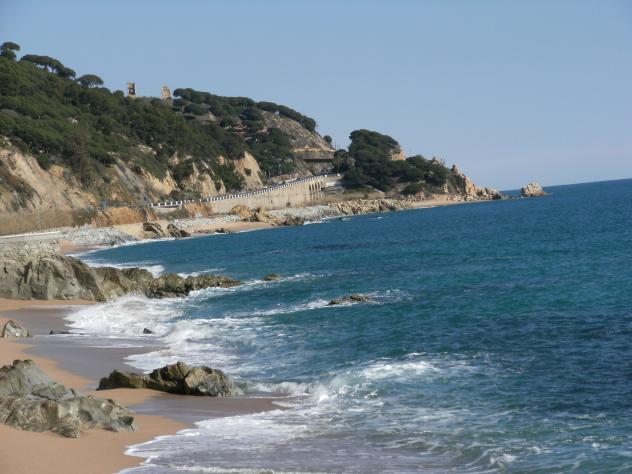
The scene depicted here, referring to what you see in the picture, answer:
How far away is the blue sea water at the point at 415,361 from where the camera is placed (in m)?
11.8

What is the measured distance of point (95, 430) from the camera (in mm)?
12383

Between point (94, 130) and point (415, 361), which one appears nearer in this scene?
point (415, 361)

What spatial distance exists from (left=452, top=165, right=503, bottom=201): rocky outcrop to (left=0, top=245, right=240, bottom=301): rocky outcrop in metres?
132

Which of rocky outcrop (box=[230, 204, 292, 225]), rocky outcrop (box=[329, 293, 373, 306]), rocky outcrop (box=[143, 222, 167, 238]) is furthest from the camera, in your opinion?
rocky outcrop (box=[230, 204, 292, 225])

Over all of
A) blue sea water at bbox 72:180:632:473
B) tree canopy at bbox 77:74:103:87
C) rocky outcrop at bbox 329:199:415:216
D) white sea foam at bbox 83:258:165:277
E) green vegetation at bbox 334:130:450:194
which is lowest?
blue sea water at bbox 72:180:632:473

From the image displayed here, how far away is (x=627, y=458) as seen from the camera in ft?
36.3

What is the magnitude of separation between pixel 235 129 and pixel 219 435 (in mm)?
174008

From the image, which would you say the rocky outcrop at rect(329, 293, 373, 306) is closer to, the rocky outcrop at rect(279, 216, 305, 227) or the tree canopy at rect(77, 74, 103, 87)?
the rocky outcrop at rect(279, 216, 305, 227)

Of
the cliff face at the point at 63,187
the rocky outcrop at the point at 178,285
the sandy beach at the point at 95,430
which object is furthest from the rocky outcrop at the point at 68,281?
the cliff face at the point at 63,187

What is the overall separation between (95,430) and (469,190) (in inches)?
6202

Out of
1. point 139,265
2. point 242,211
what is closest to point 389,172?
point 242,211

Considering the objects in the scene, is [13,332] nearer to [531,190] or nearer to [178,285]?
[178,285]

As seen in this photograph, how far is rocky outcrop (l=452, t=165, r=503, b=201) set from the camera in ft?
540

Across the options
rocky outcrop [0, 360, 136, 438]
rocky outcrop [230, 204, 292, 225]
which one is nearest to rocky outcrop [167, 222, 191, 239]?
rocky outcrop [230, 204, 292, 225]
